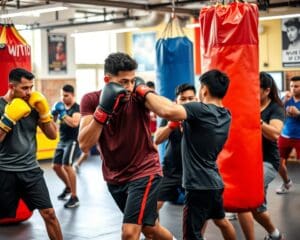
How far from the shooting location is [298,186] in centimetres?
725

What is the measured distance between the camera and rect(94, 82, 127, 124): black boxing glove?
2.72 metres

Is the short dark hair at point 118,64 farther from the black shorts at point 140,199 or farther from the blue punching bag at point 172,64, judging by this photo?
the blue punching bag at point 172,64

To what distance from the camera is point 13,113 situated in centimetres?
364

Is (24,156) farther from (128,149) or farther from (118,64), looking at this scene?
(118,64)

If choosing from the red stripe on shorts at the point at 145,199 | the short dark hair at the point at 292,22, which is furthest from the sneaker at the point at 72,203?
the short dark hair at the point at 292,22

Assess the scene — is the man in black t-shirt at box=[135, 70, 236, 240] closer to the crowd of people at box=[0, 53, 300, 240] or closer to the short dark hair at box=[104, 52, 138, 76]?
the crowd of people at box=[0, 53, 300, 240]

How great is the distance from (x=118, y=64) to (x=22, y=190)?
154cm

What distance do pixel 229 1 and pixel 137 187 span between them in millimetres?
1371

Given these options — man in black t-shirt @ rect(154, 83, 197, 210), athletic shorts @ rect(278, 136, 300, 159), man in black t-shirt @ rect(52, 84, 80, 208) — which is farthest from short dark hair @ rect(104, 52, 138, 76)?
athletic shorts @ rect(278, 136, 300, 159)

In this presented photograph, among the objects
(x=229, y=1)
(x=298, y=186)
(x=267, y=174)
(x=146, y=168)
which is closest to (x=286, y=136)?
(x=298, y=186)

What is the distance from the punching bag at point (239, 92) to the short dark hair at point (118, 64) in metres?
0.68

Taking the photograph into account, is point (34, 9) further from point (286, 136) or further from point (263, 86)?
point (263, 86)

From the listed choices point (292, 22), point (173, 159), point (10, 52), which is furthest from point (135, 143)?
point (292, 22)

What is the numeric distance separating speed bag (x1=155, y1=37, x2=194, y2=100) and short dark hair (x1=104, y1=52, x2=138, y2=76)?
293cm
